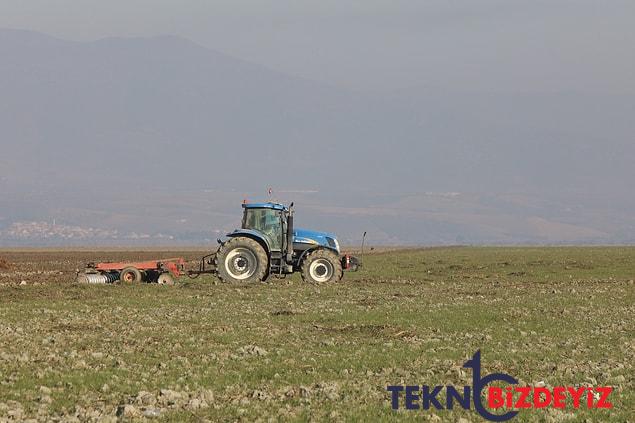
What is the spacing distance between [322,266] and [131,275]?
7051mm

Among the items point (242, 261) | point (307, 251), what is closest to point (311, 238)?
point (307, 251)

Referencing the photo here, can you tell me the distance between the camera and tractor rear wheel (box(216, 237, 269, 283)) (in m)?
39.9

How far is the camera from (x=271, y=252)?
40.5 m

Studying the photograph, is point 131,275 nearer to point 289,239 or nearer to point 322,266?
point 289,239

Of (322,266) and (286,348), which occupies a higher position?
(322,266)

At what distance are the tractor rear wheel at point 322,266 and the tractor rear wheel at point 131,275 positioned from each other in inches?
238

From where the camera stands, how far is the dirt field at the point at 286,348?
50.2ft

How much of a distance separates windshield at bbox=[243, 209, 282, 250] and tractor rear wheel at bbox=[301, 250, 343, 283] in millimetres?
1262

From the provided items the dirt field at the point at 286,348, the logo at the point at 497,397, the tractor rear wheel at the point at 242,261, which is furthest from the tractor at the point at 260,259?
the logo at the point at 497,397

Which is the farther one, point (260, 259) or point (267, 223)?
point (267, 223)

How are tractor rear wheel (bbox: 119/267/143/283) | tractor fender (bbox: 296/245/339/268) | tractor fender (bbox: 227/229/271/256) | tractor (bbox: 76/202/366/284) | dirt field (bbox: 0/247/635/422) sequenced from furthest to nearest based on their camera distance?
1. tractor fender (bbox: 296/245/339/268)
2. tractor fender (bbox: 227/229/271/256)
3. tractor (bbox: 76/202/366/284)
4. tractor rear wheel (bbox: 119/267/143/283)
5. dirt field (bbox: 0/247/635/422)

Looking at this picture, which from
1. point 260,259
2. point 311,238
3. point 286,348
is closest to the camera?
point 286,348

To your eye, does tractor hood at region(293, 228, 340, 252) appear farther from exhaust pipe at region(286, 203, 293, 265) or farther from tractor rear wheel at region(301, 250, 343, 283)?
tractor rear wheel at region(301, 250, 343, 283)

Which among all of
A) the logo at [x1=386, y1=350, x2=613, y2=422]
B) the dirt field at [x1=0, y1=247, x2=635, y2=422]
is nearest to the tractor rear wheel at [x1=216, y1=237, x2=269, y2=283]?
the dirt field at [x1=0, y1=247, x2=635, y2=422]
